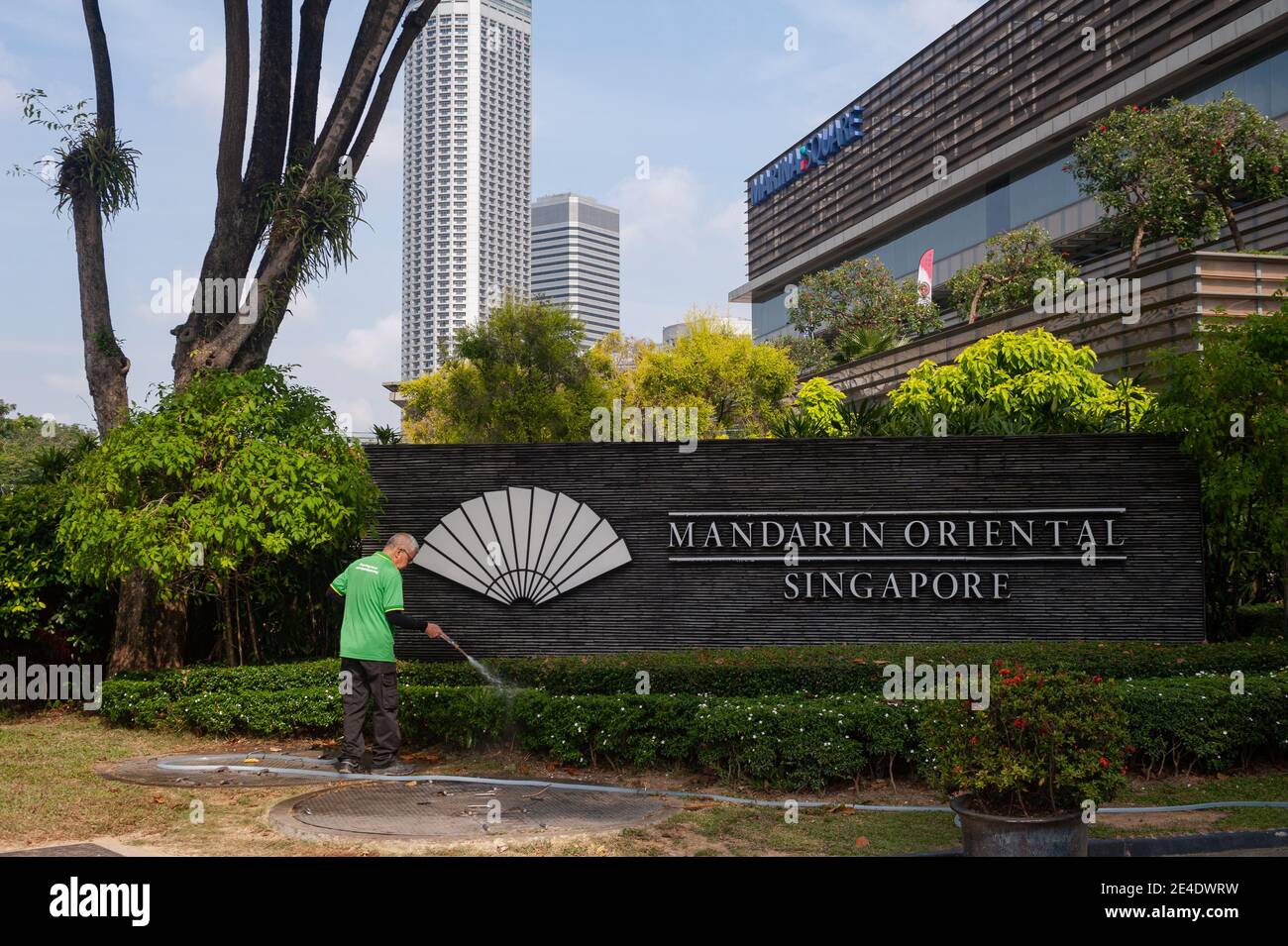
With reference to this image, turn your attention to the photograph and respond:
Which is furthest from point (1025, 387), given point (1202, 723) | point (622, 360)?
point (622, 360)

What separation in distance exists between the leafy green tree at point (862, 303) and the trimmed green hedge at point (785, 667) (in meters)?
32.4

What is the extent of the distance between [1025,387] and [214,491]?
11807 millimetres

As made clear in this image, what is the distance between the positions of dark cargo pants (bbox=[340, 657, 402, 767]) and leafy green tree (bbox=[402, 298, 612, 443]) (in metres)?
33.7

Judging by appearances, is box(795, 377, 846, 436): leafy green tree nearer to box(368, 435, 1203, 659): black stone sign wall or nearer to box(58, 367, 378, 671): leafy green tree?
box(368, 435, 1203, 659): black stone sign wall

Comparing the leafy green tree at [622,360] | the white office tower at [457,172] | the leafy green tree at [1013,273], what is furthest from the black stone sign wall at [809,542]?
the white office tower at [457,172]

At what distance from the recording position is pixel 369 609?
29.6 ft

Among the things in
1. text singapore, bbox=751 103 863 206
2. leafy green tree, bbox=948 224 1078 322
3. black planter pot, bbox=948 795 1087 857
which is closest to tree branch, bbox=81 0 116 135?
black planter pot, bbox=948 795 1087 857

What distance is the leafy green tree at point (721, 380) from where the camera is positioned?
42.5 meters

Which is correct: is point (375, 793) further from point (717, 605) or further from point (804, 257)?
point (804, 257)

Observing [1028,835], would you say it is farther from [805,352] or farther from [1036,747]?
[805,352]

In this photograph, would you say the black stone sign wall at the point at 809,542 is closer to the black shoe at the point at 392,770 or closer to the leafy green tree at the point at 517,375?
the black shoe at the point at 392,770

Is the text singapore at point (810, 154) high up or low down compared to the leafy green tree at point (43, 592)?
up
